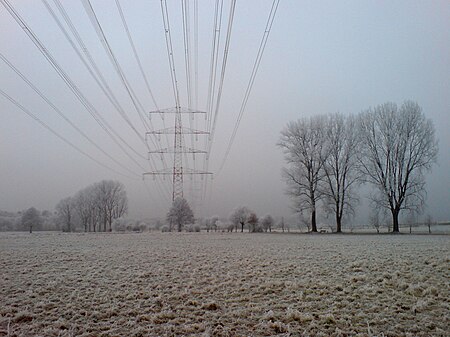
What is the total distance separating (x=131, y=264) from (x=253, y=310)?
9.60 meters

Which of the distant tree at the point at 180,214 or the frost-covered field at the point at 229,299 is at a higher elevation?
the distant tree at the point at 180,214

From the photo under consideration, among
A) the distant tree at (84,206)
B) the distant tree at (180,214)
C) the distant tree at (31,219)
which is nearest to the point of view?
the distant tree at (180,214)

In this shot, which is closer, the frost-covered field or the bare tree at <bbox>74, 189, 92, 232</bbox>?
the frost-covered field

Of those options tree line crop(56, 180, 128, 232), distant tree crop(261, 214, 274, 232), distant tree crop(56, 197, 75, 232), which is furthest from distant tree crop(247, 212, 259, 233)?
distant tree crop(56, 197, 75, 232)

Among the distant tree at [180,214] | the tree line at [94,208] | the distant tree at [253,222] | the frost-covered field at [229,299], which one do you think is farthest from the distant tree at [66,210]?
the frost-covered field at [229,299]

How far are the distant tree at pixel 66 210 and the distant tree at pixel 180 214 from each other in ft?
101

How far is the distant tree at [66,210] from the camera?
3669 inches

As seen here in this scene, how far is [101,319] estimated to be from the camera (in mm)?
8766

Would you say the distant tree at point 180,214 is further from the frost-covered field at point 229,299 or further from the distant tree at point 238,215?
the frost-covered field at point 229,299

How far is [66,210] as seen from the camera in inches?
3723

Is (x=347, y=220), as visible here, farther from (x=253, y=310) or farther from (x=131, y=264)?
(x=253, y=310)

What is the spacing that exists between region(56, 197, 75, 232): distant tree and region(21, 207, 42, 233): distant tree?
21.2ft

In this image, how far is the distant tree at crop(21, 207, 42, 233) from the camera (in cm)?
8569

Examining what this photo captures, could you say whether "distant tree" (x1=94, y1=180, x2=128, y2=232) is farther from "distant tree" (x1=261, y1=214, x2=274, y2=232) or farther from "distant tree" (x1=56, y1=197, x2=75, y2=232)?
"distant tree" (x1=261, y1=214, x2=274, y2=232)
